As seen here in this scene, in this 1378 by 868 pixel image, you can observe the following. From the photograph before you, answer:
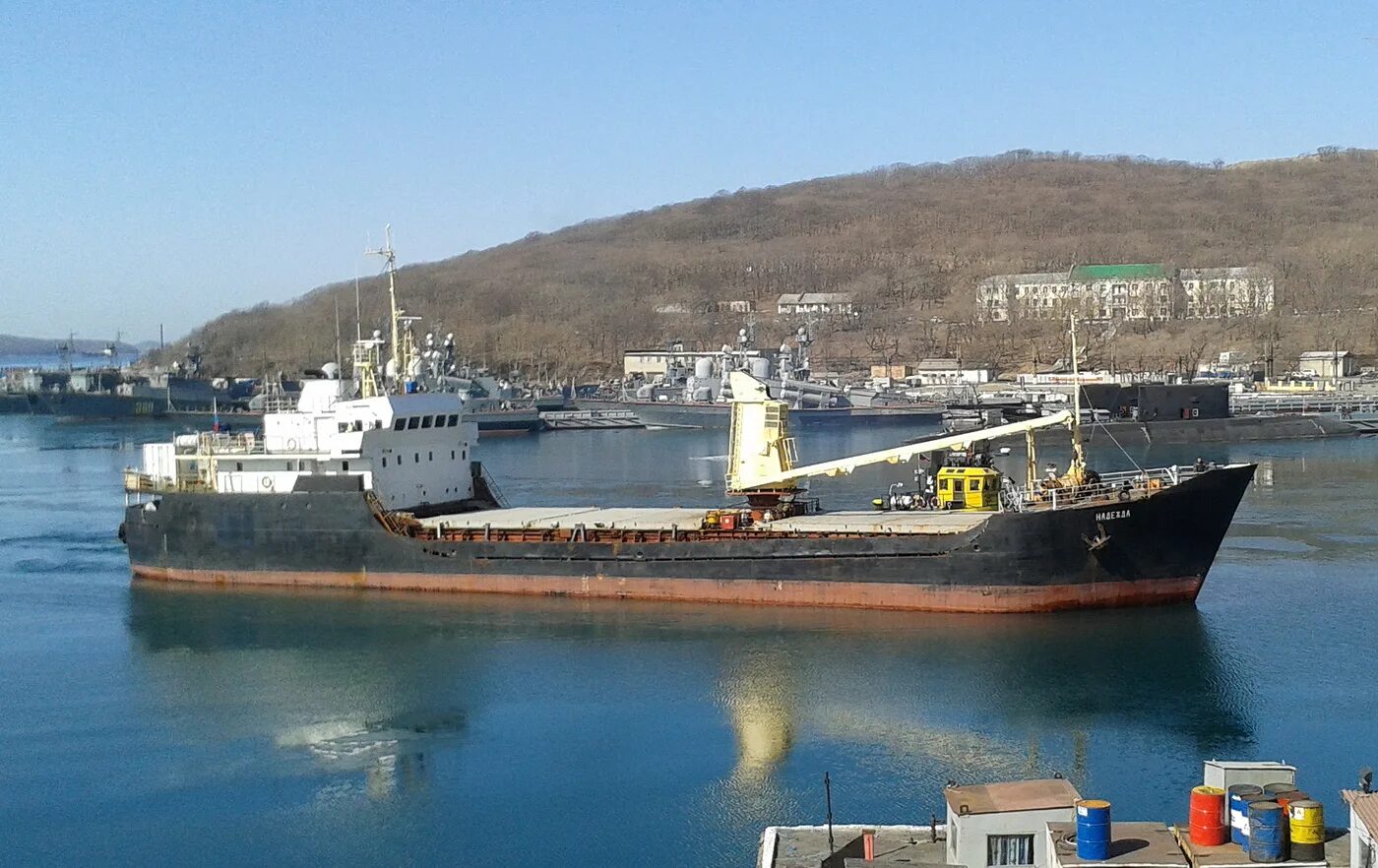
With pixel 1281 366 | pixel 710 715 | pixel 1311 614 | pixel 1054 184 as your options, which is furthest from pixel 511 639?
pixel 1054 184

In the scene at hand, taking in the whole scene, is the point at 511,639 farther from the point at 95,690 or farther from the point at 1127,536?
the point at 1127,536

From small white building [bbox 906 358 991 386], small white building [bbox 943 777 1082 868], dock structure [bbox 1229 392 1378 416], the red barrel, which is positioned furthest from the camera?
small white building [bbox 906 358 991 386]

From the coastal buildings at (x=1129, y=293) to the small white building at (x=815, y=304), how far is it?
43.0ft

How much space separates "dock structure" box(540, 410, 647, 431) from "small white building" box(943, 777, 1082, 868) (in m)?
70.4

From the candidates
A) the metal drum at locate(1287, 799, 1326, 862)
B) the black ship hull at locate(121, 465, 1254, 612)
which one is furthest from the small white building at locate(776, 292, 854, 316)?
the metal drum at locate(1287, 799, 1326, 862)

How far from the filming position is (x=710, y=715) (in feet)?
67.9

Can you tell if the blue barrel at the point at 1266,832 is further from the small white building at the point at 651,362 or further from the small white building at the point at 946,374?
the small white building at the point at 651,362

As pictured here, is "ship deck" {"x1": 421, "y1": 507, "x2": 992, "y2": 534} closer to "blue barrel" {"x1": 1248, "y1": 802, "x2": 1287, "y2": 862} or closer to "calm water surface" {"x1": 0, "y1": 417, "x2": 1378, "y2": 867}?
"calm water surface" {"x1": 0, "y1": 417, "x2": 1378, "y2": 867}

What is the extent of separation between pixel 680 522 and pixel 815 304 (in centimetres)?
11669

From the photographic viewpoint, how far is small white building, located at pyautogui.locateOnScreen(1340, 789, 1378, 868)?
11578mm

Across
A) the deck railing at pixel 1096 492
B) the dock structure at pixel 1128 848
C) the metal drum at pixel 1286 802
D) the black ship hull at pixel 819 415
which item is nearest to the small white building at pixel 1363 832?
the metal drum at pixel 1286 802

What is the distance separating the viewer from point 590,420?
85.2m

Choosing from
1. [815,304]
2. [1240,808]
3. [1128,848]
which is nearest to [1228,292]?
[815,304]

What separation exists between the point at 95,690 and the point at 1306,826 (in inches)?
722
